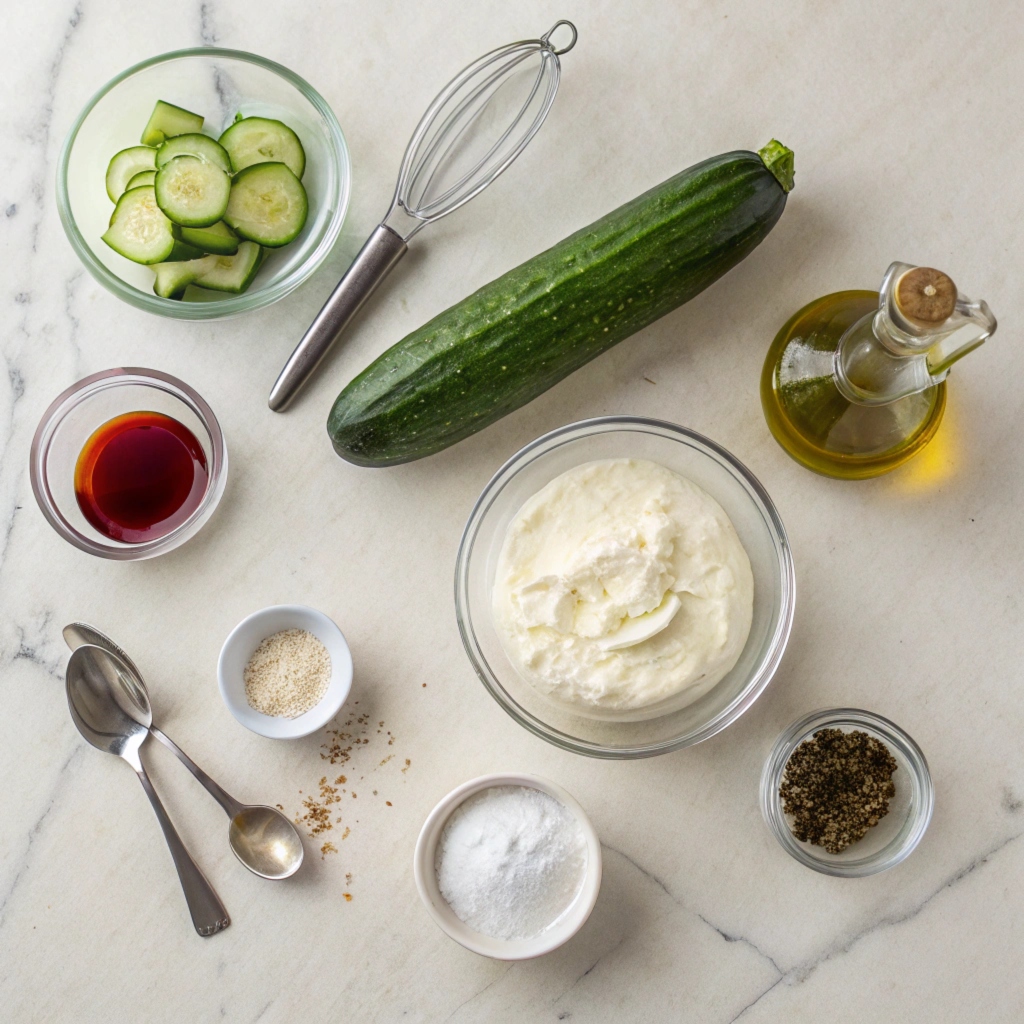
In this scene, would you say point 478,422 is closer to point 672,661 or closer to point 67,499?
point 672,661

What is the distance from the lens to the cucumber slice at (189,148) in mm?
1578

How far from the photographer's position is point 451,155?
174 cm

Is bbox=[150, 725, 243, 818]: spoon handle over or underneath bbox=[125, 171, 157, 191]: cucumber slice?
underneath

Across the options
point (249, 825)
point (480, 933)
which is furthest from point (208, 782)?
point (480, 933)

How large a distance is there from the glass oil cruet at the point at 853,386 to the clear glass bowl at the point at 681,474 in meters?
0.16

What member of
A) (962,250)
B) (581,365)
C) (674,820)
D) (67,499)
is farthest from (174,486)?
(962,250)

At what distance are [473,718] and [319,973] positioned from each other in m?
0.60

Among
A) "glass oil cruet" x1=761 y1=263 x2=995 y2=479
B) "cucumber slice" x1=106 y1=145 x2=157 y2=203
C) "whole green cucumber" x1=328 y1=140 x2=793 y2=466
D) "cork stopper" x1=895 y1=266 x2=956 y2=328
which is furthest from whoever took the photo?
"cucumber slice" x1=106 y1=145 x2=157 y2=203

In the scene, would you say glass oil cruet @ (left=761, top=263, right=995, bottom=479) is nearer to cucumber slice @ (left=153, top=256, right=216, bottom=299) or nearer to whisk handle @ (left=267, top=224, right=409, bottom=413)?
whisk handle @ (left=267, top=224, right=409, bottom=413)

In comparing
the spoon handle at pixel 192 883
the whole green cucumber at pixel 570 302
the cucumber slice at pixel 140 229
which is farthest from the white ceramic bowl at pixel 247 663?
the cucumber slice at pixel 140 229

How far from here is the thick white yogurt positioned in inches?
59.1

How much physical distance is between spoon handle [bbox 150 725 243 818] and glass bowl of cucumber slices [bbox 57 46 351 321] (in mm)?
830

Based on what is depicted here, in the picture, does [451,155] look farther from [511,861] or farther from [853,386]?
[511,861]

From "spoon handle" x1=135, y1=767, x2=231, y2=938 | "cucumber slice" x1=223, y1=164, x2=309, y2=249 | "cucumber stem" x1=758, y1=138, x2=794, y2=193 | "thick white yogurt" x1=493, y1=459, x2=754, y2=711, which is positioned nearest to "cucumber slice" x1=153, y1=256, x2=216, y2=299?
"cucumber slice" x1=223, y1=164, x2=309, y2=249
